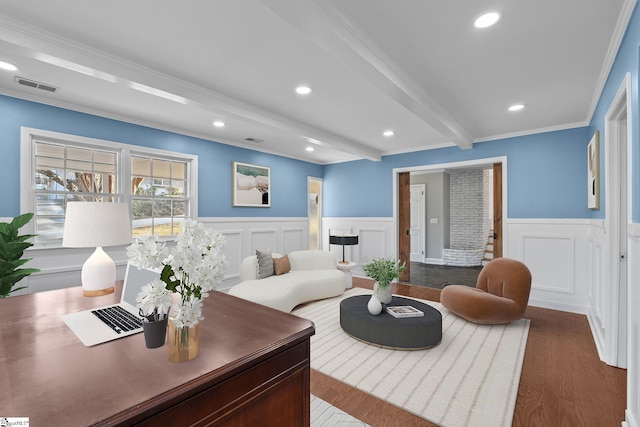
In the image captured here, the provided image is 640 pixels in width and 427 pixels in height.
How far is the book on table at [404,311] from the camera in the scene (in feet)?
9.42

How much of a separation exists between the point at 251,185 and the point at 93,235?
349 centimetres

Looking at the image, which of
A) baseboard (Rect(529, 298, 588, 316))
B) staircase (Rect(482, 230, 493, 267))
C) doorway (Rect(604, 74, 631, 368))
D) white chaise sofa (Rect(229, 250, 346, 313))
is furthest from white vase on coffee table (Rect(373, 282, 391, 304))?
staircase (Rect(482, 230, 493, 267))

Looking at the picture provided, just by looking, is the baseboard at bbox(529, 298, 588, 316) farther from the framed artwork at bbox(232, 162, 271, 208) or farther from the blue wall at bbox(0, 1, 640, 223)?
the framed artwork at bbox(232, 162, 271, 208)

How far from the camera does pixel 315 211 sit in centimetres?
695

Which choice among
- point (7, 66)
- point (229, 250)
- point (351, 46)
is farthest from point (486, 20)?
point (229, 250)

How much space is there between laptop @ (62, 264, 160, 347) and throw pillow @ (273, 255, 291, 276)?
9.14 ft

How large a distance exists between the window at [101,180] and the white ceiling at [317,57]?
441 mm

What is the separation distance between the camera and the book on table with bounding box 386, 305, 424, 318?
2871mm

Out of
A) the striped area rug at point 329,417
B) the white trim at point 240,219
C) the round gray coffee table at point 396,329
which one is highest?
the white trim at point 240,219

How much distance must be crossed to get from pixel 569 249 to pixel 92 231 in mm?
5149

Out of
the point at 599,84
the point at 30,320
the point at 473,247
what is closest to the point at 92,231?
the point at 30,320

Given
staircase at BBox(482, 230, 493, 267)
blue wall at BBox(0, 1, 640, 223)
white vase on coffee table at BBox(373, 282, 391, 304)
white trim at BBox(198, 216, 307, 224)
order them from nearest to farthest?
1. blue wall at BBox(0, 1, 640, 223)
2. white vase on coffee table at BBox(373, 282, 391, 304)
3. white trim at BBox(198, 216, 307, 224)
4. staircase at BBox(482, 230, 493, 267)

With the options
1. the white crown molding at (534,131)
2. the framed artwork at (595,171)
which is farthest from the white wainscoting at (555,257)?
the white crown molding at (534,131)

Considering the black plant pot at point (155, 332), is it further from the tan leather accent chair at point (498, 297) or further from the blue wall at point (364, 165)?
the tan leather accent chair at point (498, 297)
